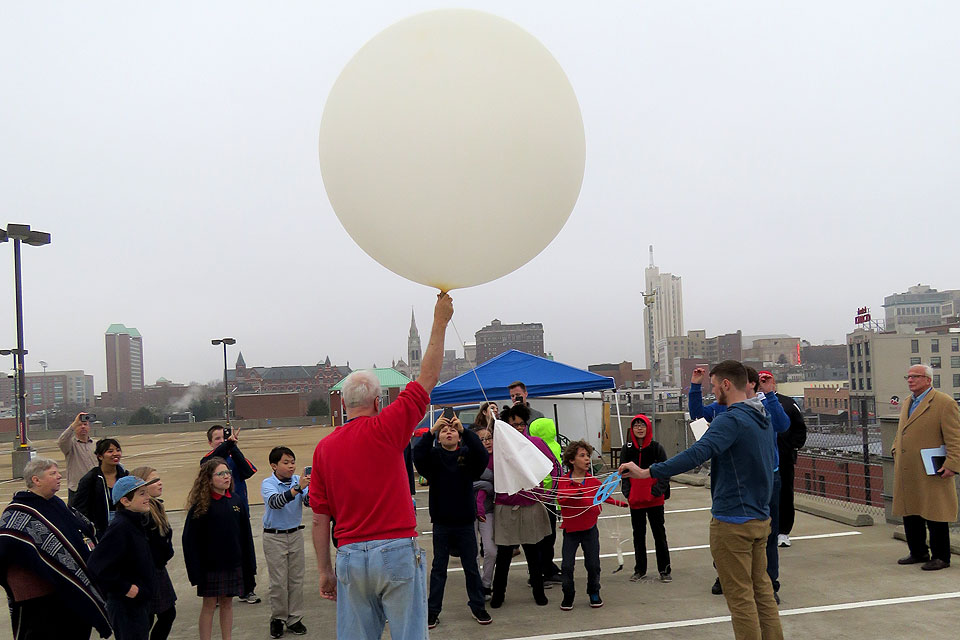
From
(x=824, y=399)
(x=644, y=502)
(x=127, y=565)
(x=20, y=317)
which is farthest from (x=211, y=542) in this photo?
(x=824, y=399)

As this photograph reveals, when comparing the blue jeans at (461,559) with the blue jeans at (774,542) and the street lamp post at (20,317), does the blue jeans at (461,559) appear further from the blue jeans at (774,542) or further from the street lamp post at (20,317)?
the street lamp post at (20,317)

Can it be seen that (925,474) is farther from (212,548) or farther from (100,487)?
(100,487)

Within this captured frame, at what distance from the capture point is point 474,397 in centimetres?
1252

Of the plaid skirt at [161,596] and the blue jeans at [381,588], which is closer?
the blue jeans at [381,588]

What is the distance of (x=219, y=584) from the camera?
4812 mm

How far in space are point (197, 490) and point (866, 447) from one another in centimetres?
846

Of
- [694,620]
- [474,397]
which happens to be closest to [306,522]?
[474,397]

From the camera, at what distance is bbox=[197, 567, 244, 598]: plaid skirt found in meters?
4.80

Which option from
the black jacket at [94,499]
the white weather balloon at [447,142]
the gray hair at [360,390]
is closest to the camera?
the gray hair at [360,390]

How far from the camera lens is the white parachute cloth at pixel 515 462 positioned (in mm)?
5750

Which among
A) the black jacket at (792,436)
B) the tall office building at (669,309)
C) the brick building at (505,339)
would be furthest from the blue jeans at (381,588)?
the tall office building at (669,309)

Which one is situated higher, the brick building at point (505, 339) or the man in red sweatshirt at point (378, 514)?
the brick building at point (505, 339)

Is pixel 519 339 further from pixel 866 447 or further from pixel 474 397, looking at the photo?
pixel 866 447

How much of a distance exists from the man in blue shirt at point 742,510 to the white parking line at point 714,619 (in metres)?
1.17
